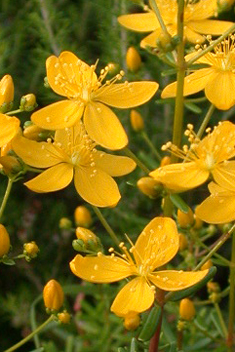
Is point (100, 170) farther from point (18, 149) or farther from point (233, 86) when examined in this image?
point (233, 86)

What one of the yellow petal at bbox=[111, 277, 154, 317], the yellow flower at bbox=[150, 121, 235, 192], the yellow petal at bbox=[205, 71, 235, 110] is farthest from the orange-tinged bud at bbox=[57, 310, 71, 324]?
the yellow petal at bbox=[205, 71, 235, 110]

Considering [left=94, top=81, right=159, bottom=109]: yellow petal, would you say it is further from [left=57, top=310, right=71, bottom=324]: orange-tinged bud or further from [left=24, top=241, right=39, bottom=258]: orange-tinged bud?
[left=57, top=310, right=71, bottom=324]: orange-tinged bud

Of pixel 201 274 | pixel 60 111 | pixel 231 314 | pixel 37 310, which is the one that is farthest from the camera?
pixel 37 310

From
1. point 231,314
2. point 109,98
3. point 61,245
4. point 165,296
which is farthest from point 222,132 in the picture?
point 61,245

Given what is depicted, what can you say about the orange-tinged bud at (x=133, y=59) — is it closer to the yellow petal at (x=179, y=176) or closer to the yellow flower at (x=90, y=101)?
the yellow flower at (x=90, y=101)

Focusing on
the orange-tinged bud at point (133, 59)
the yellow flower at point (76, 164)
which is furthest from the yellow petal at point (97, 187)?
the orange-tinged bud at point (133, 59)

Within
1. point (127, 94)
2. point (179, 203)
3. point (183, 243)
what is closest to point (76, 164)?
point (127, 94)
